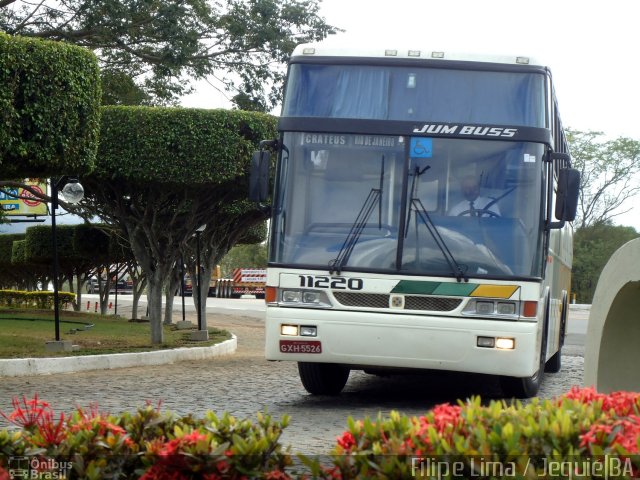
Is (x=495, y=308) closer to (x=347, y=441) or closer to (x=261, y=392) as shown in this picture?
(x=261, y=392)

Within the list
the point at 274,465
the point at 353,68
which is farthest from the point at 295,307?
the point at 274,465

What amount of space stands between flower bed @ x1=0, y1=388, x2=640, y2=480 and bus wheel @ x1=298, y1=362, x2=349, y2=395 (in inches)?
319

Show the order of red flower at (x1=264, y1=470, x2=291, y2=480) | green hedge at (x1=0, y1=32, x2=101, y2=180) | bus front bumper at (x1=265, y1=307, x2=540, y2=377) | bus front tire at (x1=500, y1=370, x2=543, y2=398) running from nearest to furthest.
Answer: red flower at (x1=264, y1=470, x2=291, y2=480) → bus front bumper at (x1=265, y1=307, x2=540, y2=377) → bus front tire at (x1=500, y1=370, x2=543, y2=398) → green hedge at (x1=0, y1=32, x2=101, y2=180)

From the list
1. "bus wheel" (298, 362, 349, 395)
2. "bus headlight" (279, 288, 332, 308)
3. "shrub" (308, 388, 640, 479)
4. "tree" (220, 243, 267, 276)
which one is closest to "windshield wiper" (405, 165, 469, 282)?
"bus headlight" (279, 288, 332, 308)

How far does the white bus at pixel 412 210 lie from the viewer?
433 inches

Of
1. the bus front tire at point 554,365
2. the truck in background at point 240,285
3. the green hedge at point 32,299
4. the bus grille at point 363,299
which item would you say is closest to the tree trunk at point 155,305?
the bus front tire at point 554,365

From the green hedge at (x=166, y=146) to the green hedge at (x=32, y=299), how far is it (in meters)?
20.6

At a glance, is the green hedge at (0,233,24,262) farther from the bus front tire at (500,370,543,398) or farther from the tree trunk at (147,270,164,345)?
the bus front tire at (500,370,543,398)

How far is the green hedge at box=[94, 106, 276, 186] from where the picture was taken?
2055 centimetres

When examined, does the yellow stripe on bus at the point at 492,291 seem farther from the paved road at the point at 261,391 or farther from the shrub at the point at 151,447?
the shrub at the point at 151,447

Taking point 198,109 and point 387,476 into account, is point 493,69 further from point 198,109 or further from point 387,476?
point 198,109

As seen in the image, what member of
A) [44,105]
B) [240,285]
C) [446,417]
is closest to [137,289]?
[44,105]

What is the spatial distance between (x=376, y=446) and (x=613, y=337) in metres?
4.91

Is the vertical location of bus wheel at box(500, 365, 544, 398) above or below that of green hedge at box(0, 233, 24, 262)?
below
